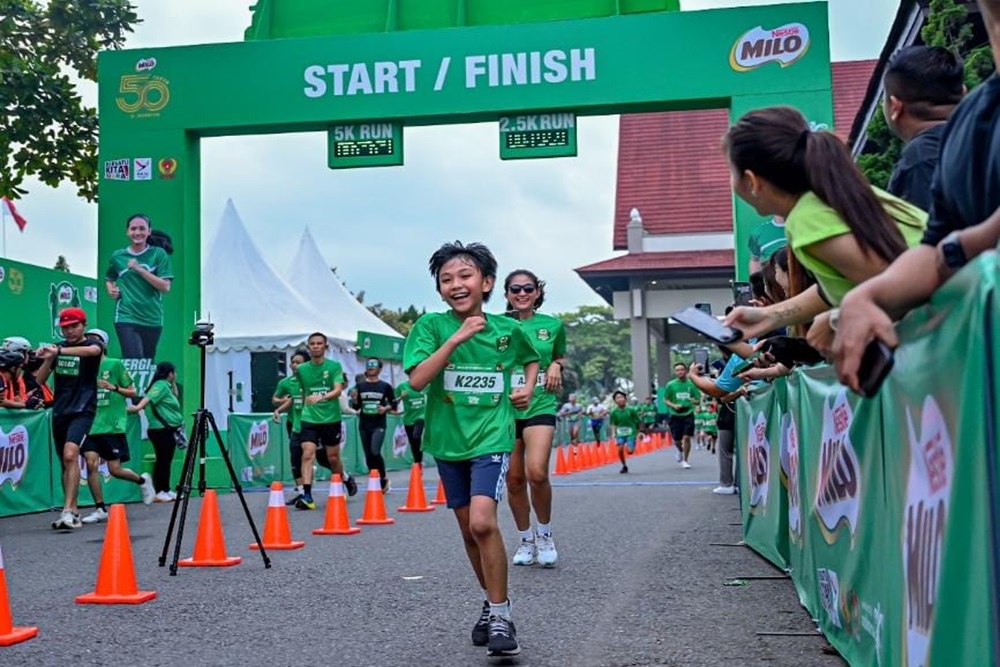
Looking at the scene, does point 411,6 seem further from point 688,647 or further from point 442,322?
point 688,647

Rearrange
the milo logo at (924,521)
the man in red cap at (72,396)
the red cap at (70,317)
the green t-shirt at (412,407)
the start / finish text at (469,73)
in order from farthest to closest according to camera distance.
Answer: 1. the green t-shirt at (412,407)
2. the start / finish text at (469,73)
3. the man in red cap at (72,396)
4. the red cap at (70,317)
5. the milo logo at (924,521)

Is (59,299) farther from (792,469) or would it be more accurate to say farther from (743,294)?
(792,469)

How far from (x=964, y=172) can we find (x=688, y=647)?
2872 mm

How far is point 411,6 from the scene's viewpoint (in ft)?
55.1

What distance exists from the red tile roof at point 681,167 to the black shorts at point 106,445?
26.4m

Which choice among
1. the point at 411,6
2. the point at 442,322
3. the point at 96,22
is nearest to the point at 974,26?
the point at 411,6

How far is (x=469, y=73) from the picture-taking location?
15766 mm

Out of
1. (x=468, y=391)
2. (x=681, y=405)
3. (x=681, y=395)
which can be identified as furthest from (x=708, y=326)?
(x=681, y=405)

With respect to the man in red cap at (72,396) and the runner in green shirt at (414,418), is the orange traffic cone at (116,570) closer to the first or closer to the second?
the man in red cap at (72,396)

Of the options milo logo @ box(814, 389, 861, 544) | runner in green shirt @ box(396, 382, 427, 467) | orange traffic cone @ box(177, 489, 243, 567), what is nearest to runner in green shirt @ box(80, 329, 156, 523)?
orange traffic cone @ box(177, 489, 243, 567)

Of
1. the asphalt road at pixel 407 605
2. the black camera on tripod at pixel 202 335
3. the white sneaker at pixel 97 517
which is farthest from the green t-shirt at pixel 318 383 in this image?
the black camera on tripod at pixel 202 335

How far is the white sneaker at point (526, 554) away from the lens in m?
7.83

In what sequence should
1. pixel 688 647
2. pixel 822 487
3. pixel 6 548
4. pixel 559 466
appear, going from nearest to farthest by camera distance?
pixel 822 487
pixel 688 647
pixel 6 548
pixel 559 466

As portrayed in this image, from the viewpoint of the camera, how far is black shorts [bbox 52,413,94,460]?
1104 centimetres
